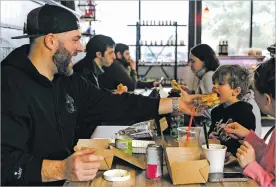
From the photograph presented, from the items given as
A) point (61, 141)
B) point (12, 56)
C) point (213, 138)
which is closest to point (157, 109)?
point (213, 138)

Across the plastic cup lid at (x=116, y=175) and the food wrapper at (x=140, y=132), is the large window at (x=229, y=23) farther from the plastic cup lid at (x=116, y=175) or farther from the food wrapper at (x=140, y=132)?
the plastic cup lid at (x=116, y=175)

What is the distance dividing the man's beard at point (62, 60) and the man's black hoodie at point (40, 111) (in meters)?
0.08

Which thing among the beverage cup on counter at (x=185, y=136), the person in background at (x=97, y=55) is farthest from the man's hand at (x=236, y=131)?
the person in background at (x=97, y=55)

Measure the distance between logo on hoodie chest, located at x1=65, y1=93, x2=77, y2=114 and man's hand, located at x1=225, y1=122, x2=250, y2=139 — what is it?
0.87m

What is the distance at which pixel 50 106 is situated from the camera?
2.21 m

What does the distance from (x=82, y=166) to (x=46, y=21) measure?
3.07 ft

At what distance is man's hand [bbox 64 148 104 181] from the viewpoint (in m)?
1.68

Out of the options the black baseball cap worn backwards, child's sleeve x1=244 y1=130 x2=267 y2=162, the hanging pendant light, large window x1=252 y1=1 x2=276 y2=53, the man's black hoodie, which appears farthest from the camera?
large window x1=252 y1=1 x2=276 y2=53

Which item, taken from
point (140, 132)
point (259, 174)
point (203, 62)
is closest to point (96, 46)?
point (203, 62)

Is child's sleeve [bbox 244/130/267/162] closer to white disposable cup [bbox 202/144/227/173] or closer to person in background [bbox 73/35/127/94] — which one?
white disposable cup [bbox 202/144/227/173]

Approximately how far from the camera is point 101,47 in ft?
16.4

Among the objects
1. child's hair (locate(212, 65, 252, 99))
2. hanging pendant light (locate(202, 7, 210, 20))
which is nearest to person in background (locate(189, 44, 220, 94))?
child's hair (locate(212, 65, 252, 99))

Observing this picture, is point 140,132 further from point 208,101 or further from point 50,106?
point 50,106

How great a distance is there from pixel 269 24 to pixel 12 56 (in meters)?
8.28
